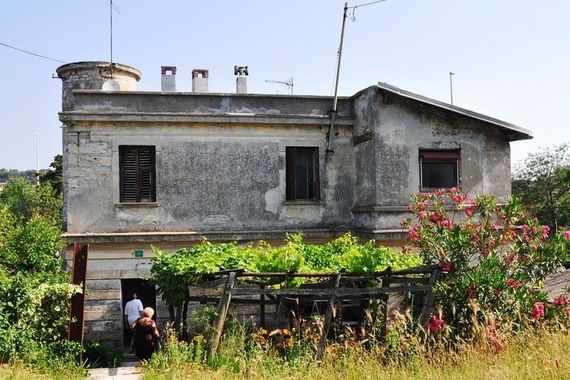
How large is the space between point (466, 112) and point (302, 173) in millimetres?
4484

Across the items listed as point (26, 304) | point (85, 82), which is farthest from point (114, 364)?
point (85, 82)

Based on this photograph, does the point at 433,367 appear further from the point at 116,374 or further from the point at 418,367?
the point at 116,374

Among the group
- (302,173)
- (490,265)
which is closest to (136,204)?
(302,173)

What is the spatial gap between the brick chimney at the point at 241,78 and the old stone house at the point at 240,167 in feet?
3.11

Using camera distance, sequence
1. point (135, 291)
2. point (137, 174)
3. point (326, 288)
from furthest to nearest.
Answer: point (135, 291), point (137, 174), point (326, 288)

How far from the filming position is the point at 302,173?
13812 mm

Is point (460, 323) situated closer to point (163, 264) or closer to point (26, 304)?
point (163, 264)

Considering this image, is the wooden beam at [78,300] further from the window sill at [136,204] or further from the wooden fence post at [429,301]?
the wooden fence post at [429,301]

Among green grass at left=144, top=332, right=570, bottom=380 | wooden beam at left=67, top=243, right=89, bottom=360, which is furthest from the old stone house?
green grass at left=144, top=332, right=570, bottom=380

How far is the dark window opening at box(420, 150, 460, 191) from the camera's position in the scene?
13.4m

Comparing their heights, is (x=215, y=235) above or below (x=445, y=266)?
above

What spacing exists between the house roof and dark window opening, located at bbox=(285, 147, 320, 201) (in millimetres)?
2631

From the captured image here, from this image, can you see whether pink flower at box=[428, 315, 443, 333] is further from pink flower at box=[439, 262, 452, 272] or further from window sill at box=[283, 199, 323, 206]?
window sill at box=[283, 199, 323, 206]

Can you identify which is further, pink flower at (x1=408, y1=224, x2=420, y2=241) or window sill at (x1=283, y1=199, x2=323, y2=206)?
window sill at (x1=283, y1=199, x2=323, y2=206)
